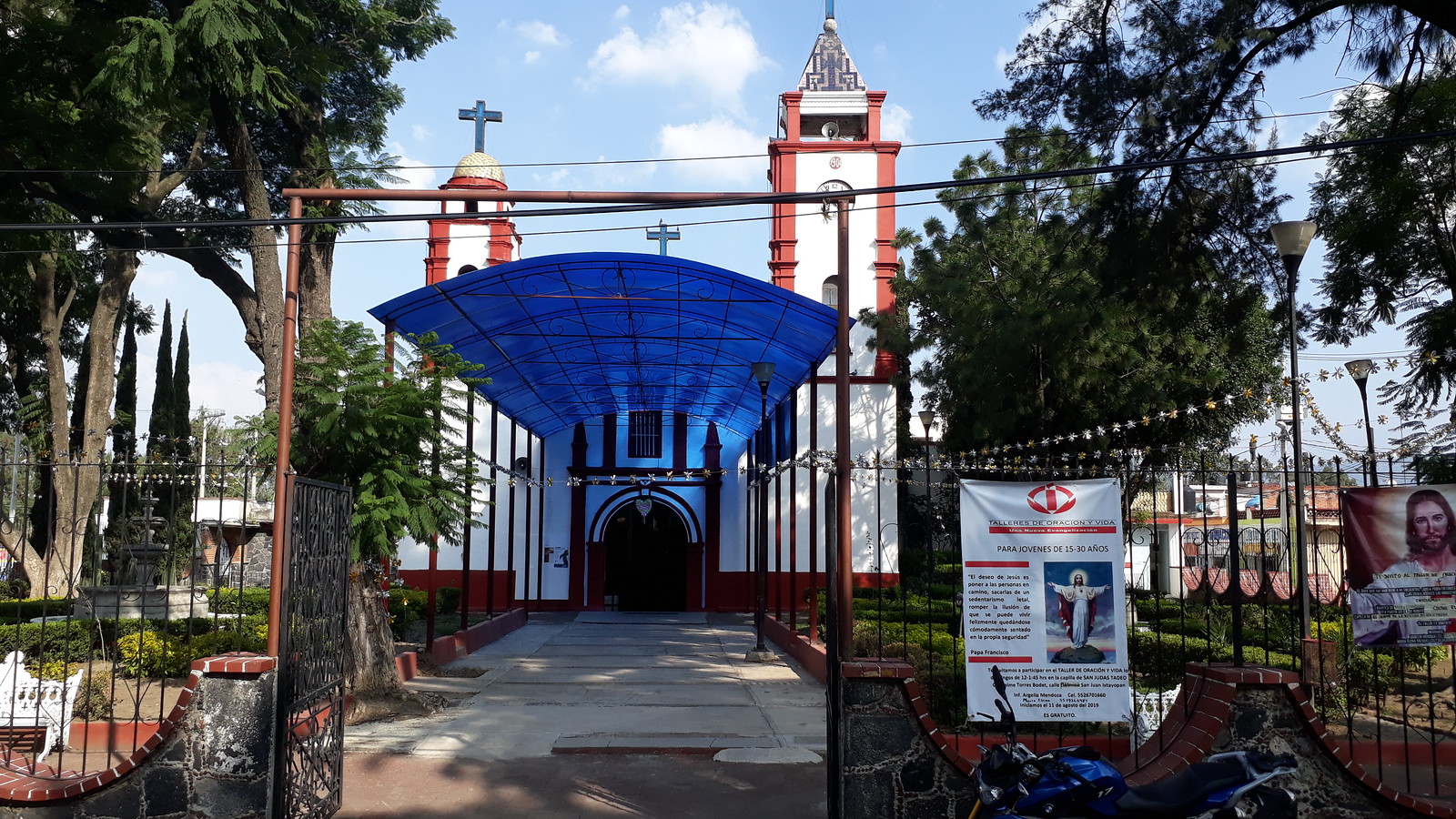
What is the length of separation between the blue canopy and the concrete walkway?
15.7ft

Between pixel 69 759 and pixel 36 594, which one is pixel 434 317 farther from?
pixel 36 594

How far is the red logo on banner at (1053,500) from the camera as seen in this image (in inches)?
275

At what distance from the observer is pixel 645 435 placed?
2812 cm

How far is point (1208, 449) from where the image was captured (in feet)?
74.2

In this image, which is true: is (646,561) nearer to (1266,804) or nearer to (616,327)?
(616,327)

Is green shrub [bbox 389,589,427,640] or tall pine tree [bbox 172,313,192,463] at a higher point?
tall pine tree [bbox 172,313,192,463]

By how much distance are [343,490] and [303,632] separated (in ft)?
3.52

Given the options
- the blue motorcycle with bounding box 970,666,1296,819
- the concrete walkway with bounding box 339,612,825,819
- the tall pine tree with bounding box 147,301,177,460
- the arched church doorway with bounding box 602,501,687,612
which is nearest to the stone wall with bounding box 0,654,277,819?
the concrete walkway with bounding box 339,612,825,819

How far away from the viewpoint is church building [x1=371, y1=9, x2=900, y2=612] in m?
21.9

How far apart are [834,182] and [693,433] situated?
722 centimetres

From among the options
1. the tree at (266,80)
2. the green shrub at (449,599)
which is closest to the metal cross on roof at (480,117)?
the tree at (266,80)

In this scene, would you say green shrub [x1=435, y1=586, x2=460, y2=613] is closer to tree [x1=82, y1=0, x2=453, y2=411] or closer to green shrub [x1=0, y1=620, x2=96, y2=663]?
tree [x1=82, y1=0, x2=453, y2=411]

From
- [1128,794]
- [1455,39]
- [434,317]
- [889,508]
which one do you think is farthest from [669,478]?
[1128,794]

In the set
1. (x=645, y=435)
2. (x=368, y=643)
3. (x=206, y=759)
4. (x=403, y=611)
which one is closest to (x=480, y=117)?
(x=645, y=435)
